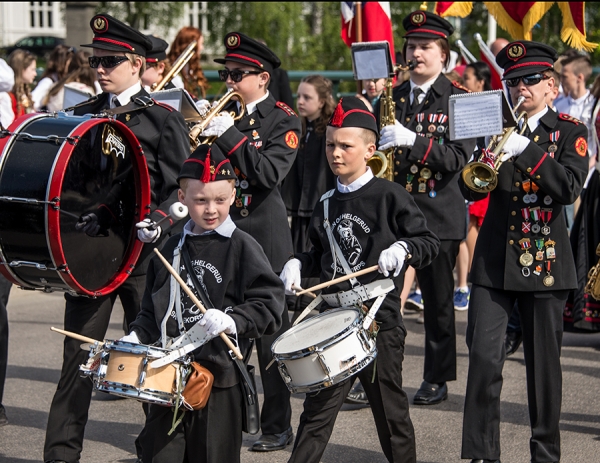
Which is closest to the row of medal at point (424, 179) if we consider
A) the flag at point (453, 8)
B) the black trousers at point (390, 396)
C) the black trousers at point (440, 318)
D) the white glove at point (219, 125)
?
the black trousers at point (440, 318)

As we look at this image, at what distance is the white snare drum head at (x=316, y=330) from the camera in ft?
14.0

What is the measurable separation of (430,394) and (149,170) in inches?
87.1

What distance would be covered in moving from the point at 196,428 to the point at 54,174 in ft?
4.13

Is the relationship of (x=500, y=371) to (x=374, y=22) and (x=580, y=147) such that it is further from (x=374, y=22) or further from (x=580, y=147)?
(x=374, y=22)

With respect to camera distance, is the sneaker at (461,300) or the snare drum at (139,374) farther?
the sneaker at (461,300)

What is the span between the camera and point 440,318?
6.39 m

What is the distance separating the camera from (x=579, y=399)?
6.44 m

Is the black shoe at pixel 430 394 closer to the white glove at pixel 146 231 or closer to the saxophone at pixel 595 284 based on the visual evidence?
the saxophone at pixel 595 284

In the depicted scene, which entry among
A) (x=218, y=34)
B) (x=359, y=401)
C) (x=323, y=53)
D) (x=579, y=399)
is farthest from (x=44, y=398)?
(x=218, y=34)

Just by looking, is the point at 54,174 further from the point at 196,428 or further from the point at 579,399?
the point at 579,399

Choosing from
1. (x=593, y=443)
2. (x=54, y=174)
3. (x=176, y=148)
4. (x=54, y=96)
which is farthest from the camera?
(x=54, y=96)

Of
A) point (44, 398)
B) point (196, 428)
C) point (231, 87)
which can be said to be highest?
point (231, 87)

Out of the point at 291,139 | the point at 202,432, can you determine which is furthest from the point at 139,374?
the point at 291,139

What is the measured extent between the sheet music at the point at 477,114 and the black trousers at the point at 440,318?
1.30m
